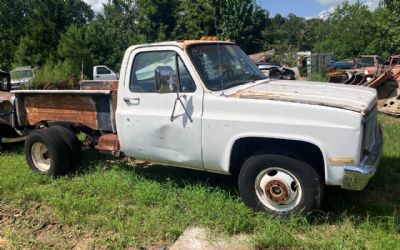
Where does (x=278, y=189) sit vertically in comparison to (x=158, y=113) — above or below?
below

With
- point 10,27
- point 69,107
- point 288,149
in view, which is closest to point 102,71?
point 10,27

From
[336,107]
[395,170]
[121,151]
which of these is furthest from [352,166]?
[121,151]

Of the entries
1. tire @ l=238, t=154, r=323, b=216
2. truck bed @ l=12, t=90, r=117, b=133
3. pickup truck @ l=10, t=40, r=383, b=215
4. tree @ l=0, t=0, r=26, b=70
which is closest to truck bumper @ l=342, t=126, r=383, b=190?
pickup truck @ l=10, t=40, r=383, b=215

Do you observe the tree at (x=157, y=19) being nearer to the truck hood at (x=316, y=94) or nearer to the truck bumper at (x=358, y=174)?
the truck hood at (x=316, y=94)

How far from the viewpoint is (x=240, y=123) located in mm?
4684

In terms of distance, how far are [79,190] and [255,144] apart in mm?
2624

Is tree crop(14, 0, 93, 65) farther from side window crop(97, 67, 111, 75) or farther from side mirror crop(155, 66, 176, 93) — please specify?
side mirror crop(155, 66, 176, 93)

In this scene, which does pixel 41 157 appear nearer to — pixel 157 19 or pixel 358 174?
pixel 358 174

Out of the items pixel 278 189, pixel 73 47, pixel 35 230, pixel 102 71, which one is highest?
pixel 73 47

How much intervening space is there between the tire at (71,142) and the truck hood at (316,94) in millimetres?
2821

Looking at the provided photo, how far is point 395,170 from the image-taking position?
627 centimetres

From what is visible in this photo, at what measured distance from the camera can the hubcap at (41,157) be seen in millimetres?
6783

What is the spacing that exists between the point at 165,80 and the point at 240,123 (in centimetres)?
105

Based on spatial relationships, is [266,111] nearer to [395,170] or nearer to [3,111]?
[395,170]
